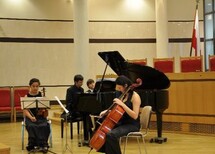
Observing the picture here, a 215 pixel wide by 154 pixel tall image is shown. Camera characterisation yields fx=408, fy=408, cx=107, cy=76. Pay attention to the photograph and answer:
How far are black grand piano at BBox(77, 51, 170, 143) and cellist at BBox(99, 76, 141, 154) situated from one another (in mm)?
1567

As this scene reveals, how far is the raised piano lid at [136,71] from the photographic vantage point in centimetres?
696

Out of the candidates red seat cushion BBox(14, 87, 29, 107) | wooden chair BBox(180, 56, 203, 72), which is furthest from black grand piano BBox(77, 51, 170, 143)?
red seat cushion BBox(14, 87, 29, 107)

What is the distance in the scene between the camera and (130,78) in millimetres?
7266

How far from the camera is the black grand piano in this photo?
699 centimetres

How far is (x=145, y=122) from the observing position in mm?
5777

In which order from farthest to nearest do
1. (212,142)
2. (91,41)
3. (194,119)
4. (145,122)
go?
(91,41) < (194,119) < (212,142) < (145,122)

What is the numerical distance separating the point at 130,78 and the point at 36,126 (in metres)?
1.84

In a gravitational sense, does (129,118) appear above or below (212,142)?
above

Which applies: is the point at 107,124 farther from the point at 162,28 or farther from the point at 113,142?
the point at 162,28

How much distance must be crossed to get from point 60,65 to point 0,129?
12.0 ft

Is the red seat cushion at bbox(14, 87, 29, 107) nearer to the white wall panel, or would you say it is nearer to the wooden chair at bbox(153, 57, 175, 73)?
the white wall panel

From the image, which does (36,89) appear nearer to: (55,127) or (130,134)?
(130,134)

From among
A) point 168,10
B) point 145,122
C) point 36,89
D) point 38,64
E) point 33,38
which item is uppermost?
point 168,10

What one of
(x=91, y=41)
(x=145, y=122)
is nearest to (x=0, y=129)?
(x=91, y=41)
